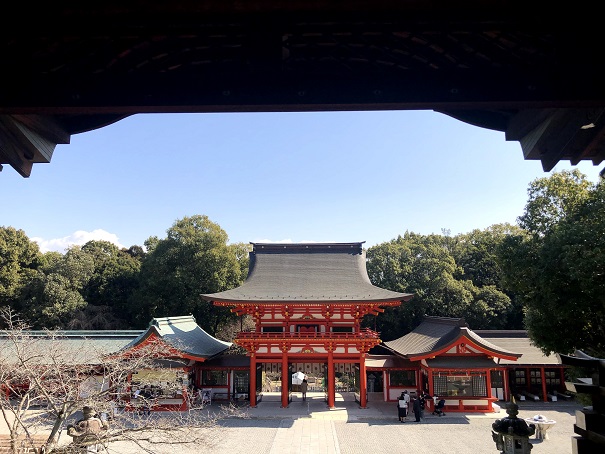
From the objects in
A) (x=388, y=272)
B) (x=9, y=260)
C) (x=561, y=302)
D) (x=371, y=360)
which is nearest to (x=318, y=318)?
(x=371, y=360)

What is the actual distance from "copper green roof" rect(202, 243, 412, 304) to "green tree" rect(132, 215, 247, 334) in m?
8.83

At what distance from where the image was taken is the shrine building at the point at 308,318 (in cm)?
1762

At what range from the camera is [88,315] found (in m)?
31.1

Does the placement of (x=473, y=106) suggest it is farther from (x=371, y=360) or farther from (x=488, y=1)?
(x=371, y=360)

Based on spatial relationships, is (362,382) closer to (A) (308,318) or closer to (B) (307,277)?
(A) (308,318)

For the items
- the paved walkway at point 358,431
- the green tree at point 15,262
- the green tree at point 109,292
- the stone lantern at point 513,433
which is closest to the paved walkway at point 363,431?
the paved walkway at point 358,431

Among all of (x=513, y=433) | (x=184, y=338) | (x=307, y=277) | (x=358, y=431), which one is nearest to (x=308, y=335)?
(x=307, y=277)

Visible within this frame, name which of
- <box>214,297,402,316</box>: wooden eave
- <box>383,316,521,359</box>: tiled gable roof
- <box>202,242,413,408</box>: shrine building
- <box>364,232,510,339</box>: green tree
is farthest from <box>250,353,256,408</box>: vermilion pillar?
<box>364,232,510,339</box>: green tree

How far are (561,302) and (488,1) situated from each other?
11.5 meters

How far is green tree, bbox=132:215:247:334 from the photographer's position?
30.2m

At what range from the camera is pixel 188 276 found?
3027cm

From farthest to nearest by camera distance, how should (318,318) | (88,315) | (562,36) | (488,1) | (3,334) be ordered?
(88,315), (3,334), (318,318), (562,36), (488,1)

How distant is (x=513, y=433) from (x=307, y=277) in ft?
45.4

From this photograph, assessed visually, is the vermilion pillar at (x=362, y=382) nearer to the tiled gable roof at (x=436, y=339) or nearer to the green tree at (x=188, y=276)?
the tiled gable roof at (x=436, y=339)
